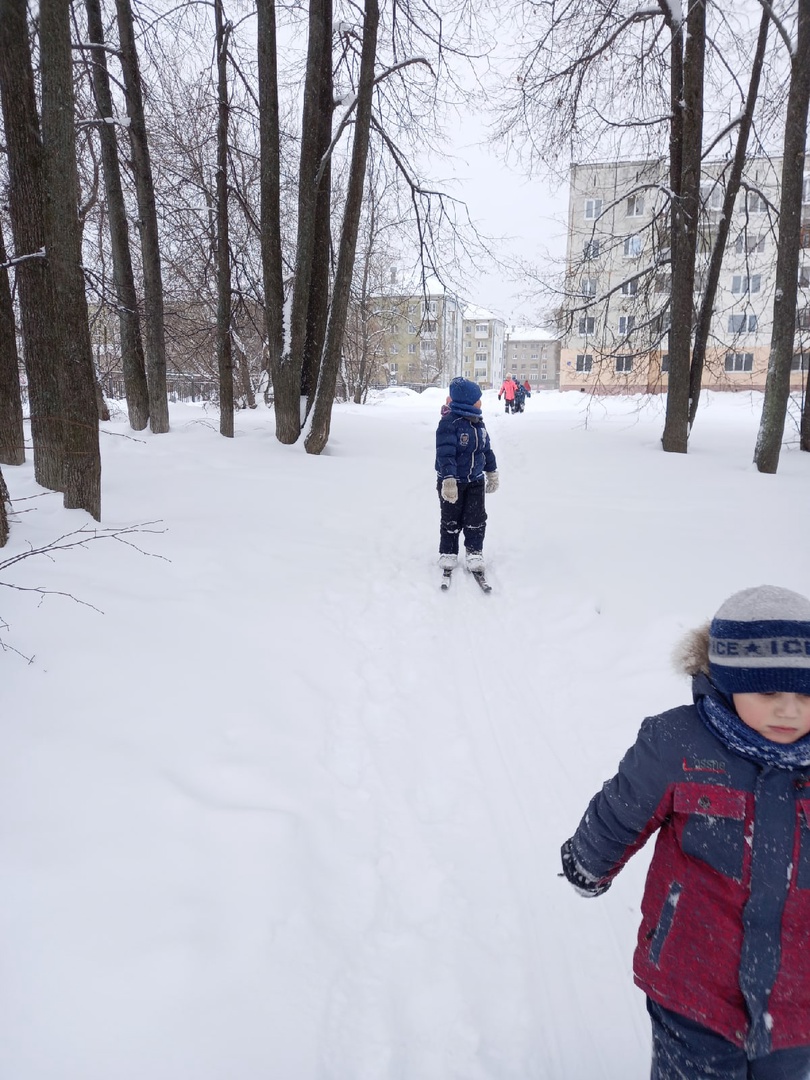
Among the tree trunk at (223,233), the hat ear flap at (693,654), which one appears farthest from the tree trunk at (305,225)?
the hat ear flap at (693,654)

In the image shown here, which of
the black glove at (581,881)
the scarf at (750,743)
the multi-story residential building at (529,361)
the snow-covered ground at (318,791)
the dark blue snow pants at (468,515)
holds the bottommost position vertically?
the snow-covered ground at (318,791)

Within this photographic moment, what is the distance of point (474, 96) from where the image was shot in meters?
9.84

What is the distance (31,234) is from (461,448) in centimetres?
407

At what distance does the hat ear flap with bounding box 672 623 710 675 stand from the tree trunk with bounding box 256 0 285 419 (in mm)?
9679

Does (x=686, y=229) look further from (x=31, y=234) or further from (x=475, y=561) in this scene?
(x=31, y=234)

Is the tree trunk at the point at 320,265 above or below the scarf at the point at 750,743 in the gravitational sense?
above

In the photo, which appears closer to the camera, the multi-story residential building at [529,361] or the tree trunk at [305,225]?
the tree trunk at [305,225]

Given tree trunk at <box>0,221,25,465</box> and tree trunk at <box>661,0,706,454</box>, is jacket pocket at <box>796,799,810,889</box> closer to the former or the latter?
tree trunk at <box>0,221,25,465</box>

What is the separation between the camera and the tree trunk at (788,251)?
8.48 meters

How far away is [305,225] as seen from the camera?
996 centimetres

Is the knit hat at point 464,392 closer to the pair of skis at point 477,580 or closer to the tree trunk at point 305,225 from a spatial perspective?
the pair of skis at point 477,580

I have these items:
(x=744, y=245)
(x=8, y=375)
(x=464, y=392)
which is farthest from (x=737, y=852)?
(x=744, y=245)

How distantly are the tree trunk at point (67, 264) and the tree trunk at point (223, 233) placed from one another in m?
6.22

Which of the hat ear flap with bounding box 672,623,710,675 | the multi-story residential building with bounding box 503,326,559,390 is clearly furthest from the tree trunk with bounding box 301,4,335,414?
the multi-story residential building with bounding box 503,326,559,390
